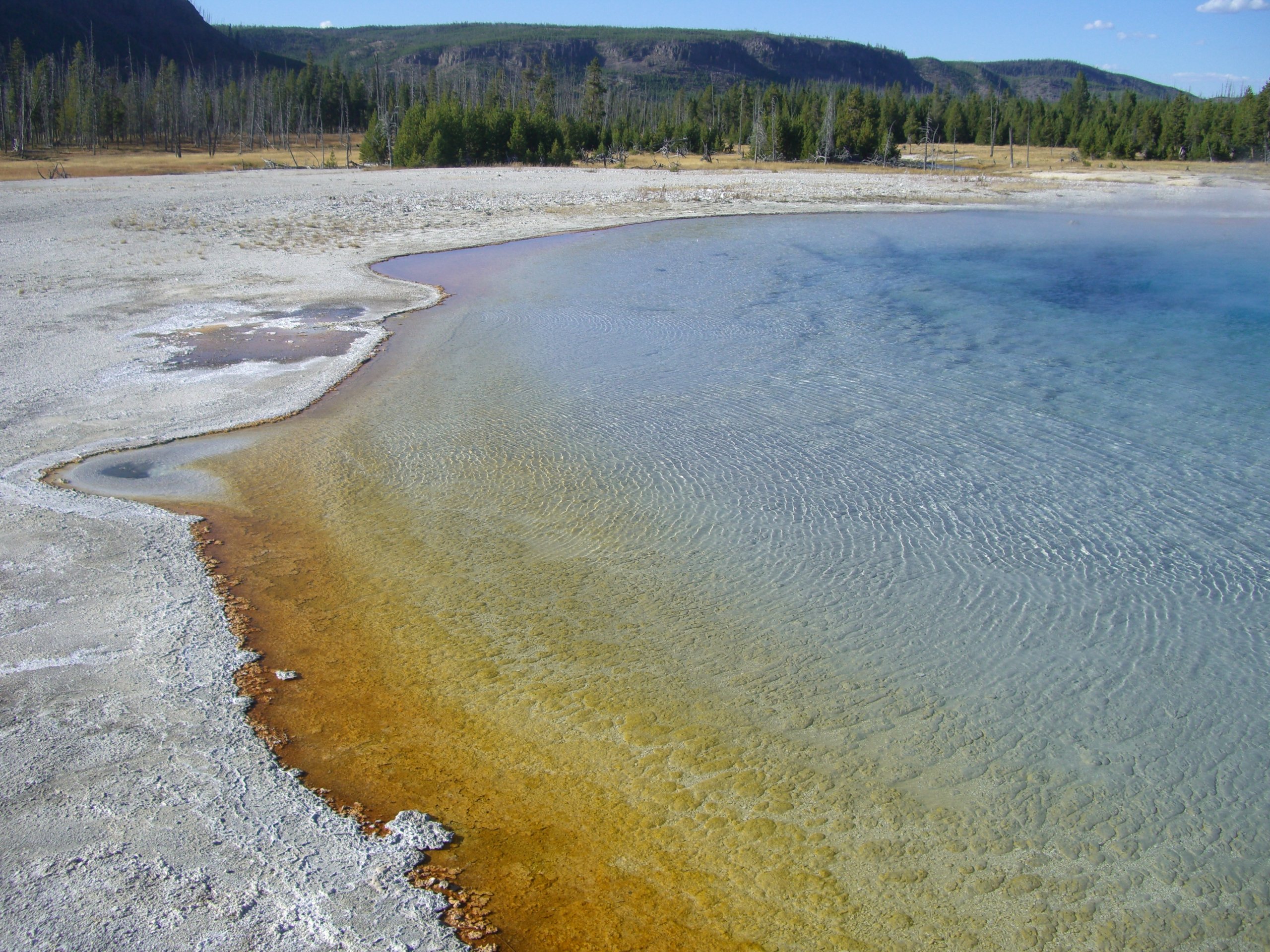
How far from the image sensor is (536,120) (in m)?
60.8

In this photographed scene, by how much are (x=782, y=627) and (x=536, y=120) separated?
2353 inches

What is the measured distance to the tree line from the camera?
195ft

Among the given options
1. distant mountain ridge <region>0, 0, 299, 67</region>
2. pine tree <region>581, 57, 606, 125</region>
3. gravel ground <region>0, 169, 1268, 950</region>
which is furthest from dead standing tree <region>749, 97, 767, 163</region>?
distant mountain ridge <region>0, 0, 299, 67</region>

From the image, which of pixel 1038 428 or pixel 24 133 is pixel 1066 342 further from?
pixel 24 133

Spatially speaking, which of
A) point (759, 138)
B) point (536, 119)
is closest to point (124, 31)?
point (536, 119)

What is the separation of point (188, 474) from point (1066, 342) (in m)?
12.9

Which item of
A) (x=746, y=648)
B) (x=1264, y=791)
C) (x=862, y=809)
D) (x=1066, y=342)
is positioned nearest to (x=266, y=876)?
(x=862, y=809)

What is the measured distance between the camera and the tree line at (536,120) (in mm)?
59438

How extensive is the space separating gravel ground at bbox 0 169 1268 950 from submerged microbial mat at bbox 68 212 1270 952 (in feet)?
1.18

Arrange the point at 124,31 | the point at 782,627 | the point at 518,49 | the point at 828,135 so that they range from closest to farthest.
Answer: the point at 782,627 → the point at 828,135 → the point at 124,31 → the point at 518,49

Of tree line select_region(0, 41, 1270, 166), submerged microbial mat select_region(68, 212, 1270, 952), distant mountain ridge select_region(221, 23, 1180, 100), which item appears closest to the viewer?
submerged microbial mat select_region(68, 212, 1270, 952)

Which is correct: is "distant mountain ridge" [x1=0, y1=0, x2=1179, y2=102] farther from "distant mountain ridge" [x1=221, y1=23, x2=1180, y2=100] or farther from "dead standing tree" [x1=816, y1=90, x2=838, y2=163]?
"dead standing tree" [x1=816, y1=90, x2=838, y2=163]

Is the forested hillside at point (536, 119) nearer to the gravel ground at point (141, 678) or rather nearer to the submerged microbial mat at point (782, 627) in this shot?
the gravel ground at point (141, 678)

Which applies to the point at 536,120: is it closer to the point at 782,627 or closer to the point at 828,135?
the point at 828,135
